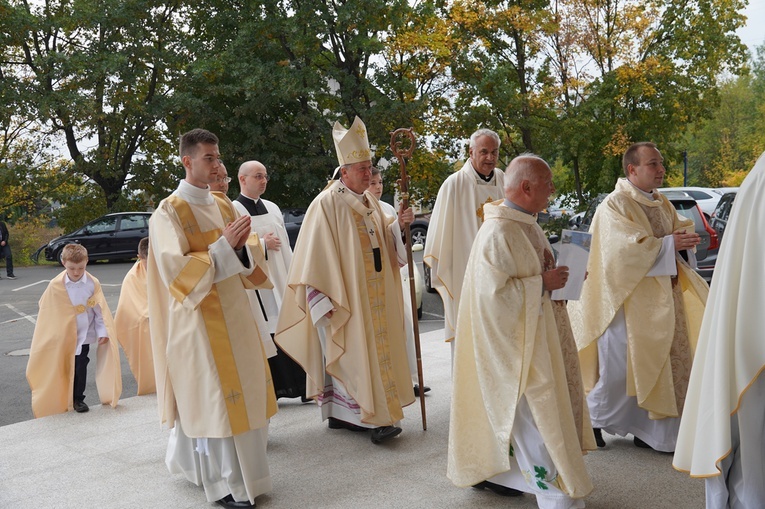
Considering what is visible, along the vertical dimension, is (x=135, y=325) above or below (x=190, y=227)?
below

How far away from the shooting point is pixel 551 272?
402 cm

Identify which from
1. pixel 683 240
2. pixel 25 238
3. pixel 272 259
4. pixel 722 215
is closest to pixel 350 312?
pixel 272 259

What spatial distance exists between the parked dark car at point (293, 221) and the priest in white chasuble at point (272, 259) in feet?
40.3

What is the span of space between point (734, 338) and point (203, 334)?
266 cm

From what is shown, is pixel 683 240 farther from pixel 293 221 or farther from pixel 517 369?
pixel 293 221

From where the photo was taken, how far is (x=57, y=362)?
6820 mm

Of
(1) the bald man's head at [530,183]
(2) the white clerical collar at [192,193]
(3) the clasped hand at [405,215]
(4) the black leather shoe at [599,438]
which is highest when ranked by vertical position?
(2) the white clerical collar at [192,193]

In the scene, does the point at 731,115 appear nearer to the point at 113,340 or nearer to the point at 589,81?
the point at 589,81

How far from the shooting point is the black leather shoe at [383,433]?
213 inches

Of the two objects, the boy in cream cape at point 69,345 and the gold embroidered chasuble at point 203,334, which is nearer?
the gold embroidered chasuble at point 203,334

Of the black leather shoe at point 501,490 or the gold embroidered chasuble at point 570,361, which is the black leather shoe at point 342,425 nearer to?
the black leather shoe at point 501,490

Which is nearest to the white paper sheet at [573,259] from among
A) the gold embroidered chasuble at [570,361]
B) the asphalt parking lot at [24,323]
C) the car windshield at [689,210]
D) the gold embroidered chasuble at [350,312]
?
the gold embroidered chasuble at [570,361]

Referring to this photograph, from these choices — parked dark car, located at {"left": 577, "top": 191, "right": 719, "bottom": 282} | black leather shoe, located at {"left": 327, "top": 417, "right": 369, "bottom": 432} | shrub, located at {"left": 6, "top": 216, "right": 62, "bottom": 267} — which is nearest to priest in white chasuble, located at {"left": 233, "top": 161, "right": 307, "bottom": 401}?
black leather shoe, located at {"left": 327, "top": 417, "right": 369, "bottom": 432}

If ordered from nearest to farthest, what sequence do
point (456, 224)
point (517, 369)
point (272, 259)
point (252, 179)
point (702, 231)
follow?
point (517, 369)
point (456, 224)
point (252, 179)
point (272, 259)
point (702, 231)
